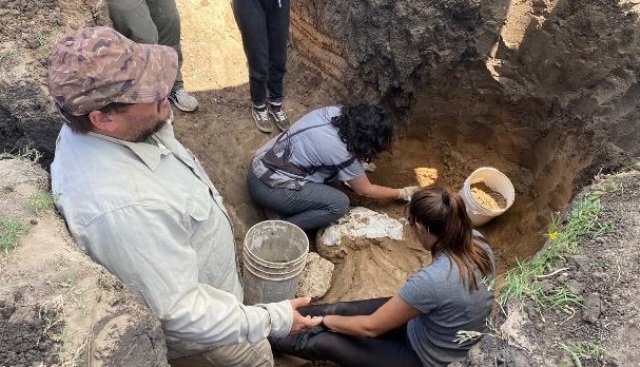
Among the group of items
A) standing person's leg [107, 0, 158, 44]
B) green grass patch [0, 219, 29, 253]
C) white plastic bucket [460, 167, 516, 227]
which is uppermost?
standing person's leg [107, 0, 158, 44]

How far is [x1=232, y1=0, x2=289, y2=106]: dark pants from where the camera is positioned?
392cm

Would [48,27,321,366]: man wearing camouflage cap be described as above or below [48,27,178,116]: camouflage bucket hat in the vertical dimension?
below

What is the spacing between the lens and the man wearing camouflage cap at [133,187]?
6.64 feet

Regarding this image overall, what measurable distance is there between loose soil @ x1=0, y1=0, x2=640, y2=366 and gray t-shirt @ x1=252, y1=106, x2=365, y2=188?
1.50 feet

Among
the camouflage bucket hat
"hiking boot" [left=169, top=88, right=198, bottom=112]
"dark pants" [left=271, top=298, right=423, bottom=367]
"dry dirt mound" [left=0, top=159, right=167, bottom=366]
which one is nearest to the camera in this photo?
"dry dirt mound" [left=0, top=159, right=167, bottom=366]

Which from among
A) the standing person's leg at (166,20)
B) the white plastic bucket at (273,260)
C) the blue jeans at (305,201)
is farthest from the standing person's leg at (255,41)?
the white plastic bucket at (273,260)

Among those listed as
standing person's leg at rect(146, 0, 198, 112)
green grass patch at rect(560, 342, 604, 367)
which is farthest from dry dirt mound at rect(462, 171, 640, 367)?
standing person's leg at rect(146, 0, 198, 112)

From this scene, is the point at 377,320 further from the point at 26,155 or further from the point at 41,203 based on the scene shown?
the point at 26,155

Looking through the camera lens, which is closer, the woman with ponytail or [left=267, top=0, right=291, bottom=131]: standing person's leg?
the woman with ponytail

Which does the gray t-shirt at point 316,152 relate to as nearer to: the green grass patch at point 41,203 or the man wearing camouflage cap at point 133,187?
the man wearing camouflage cap at point 133,187

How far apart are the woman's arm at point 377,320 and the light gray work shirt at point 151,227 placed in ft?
2.21

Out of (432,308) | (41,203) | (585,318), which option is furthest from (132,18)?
(585,318)

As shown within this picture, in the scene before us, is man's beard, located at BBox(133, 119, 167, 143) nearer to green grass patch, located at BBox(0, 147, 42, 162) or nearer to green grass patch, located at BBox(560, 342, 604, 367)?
green grass patch, located at BBox(0, 147, 42, 162)

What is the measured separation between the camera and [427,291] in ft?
8.86
